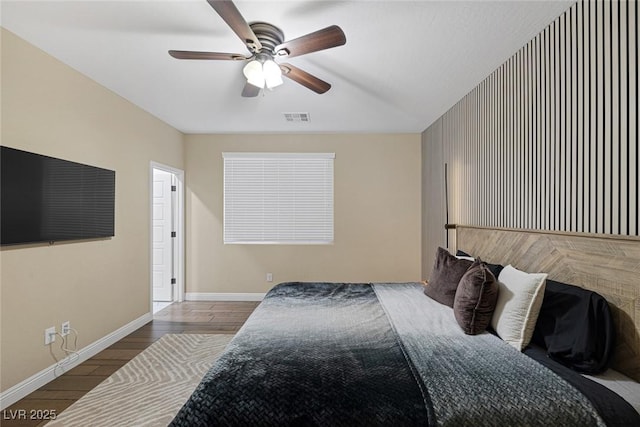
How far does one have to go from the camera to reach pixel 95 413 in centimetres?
223

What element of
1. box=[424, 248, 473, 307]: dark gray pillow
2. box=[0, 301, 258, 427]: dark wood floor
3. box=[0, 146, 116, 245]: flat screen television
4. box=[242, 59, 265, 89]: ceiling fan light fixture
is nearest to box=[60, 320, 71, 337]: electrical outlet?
box=[0, 301, 258, 427]: dark wood floor

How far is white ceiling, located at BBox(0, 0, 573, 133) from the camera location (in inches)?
79.6

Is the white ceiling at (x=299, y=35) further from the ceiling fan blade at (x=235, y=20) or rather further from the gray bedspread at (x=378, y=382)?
the gray bedspread at (x=378, y=382)

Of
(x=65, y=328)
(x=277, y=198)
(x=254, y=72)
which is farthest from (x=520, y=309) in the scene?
(x=277, y=198)

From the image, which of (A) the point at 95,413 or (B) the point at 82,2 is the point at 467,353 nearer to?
(A) the point at 95,413

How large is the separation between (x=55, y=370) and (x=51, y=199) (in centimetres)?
139

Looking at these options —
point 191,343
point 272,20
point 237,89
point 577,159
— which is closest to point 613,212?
point 577,159

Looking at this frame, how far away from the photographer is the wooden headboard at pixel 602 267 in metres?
1.52

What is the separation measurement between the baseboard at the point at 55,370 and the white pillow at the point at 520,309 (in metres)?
3.29

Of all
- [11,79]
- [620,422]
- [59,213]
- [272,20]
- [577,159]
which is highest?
[272,20]

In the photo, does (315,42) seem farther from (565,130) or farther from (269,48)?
(565,130)

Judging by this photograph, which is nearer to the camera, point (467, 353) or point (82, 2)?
point (467, 353)

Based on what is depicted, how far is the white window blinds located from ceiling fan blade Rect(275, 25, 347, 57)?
2964 millimetres

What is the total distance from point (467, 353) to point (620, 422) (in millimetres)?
586
